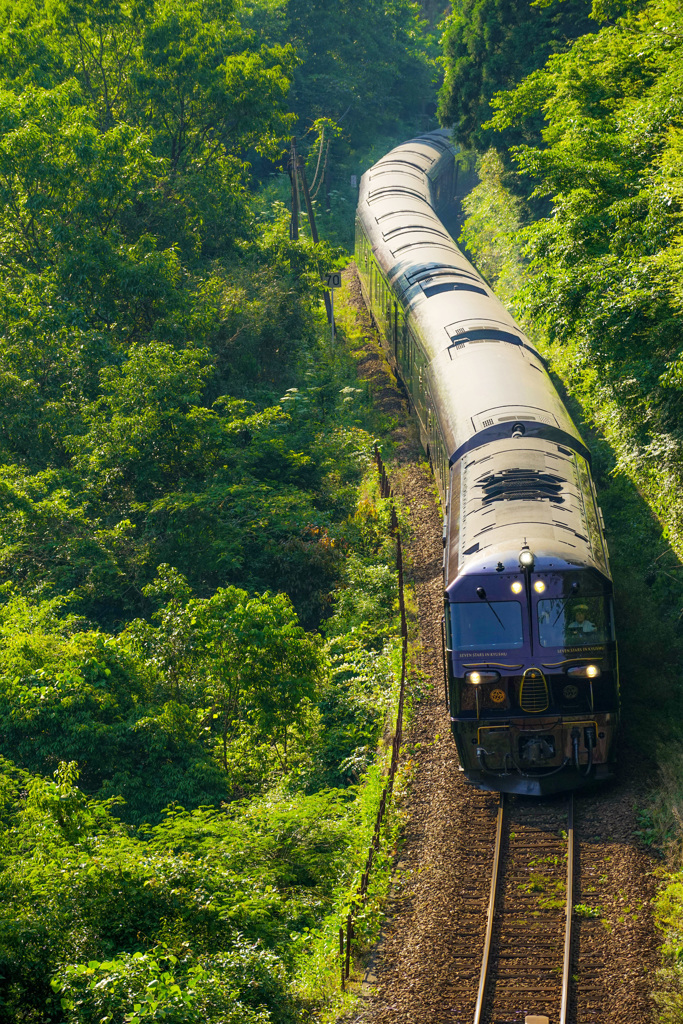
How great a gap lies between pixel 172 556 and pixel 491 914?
11769 millimetres

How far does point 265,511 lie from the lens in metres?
20.8

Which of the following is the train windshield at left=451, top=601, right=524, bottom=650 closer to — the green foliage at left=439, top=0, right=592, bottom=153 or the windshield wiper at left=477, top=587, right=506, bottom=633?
the windshield wiper at left=477, top=587, right=506, bottom=633

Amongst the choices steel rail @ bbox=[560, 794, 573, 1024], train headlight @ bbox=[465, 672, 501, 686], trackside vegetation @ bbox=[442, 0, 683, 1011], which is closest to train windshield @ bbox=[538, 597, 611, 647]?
train headlight @ bbox=[465, 672, 501, 686]

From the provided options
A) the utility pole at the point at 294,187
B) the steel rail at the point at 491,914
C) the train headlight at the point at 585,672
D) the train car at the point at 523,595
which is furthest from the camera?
the utility pole at the point at 294,187

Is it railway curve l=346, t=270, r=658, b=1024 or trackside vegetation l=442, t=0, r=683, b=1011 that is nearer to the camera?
→ railway curve l=346, t=270, r=658, b=1024

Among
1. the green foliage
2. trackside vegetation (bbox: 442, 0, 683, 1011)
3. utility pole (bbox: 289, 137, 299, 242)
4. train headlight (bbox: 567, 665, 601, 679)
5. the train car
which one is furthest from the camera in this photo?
utility pole (bbox: 289, 137, 299, 242)

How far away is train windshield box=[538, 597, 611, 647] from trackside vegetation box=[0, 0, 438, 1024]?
12.2 feet

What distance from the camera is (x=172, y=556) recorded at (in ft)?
65.6

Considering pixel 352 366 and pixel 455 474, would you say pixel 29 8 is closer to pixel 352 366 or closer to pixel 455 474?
pixel 352 366

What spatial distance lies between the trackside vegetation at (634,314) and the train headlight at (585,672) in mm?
1737

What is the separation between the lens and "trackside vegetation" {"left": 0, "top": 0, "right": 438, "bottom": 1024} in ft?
32.6

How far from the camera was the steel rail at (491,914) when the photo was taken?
9.08 meters

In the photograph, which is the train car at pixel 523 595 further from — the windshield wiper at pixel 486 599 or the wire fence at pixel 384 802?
the wire fence at pixel 384 802

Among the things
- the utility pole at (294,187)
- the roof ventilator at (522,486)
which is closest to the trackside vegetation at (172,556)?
the utility pole at (294,187)
